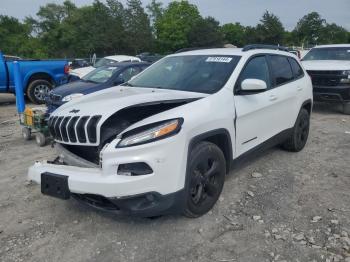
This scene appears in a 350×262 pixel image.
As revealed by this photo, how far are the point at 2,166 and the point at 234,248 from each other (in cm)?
393

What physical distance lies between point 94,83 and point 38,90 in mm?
4086

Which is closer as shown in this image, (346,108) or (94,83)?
(94,83)

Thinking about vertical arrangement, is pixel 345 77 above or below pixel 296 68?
below

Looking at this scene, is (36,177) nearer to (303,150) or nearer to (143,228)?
(143,228)

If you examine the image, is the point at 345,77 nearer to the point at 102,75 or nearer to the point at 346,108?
the point at 346,108

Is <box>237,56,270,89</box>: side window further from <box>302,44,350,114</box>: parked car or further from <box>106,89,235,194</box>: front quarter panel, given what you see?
<box>302,44,350,114</box>: parked car

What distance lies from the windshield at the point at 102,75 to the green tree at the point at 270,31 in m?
60.0

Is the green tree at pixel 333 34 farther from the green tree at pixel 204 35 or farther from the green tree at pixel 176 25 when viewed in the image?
the green tree at pixel 176 25

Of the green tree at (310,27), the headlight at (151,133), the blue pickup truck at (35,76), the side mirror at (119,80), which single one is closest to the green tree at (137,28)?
the green tree at (310,27)

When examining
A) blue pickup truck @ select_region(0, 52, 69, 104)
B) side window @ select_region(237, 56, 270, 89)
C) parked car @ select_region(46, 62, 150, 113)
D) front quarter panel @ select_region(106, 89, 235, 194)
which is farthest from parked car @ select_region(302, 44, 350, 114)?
blue pickup truck @ select_region(0, 52, 69, 104)

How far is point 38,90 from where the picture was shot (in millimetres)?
11609

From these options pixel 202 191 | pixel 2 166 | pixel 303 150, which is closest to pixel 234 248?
pixel 202 191

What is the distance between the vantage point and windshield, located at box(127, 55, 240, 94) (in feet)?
13.6

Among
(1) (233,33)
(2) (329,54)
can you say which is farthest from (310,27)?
(2) (329,54)
